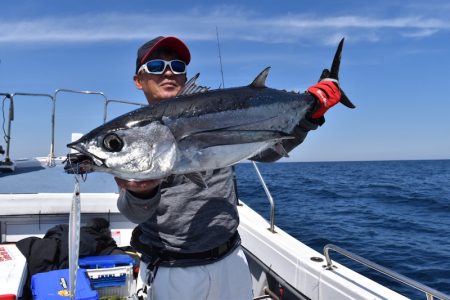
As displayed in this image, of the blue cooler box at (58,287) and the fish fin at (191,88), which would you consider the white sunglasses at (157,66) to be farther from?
the blue cooler box at (58,287)

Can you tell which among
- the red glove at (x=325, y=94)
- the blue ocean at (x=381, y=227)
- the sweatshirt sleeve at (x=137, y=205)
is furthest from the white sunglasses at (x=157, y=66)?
the blue ocean at (x=381, y=227)

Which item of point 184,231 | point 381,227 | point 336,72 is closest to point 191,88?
point 184,231

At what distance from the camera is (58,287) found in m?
4.03

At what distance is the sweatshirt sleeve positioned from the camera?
2312 mm

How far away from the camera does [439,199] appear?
67.1 feet

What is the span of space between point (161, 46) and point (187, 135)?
91 cm

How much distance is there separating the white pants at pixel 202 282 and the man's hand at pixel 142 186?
66 cm

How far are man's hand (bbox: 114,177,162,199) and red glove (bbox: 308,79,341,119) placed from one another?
1.40 m

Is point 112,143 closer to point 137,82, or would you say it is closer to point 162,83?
point 162,83

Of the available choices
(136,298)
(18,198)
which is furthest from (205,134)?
(18,198)

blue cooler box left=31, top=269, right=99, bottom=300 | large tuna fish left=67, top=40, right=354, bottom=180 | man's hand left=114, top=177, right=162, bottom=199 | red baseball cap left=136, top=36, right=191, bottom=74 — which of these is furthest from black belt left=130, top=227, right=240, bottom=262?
blue cooler box left=31, top=269, right=99, bottom=300

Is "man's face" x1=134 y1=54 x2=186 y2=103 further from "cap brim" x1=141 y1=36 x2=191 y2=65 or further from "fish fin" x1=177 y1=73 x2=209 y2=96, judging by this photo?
"fish fin" x1=177 y1=73 x2=209 y2=96

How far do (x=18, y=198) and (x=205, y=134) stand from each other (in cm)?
460

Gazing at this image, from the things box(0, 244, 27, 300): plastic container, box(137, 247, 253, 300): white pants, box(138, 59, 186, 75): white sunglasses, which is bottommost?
box(0, 244, 27, 300): plastic container
